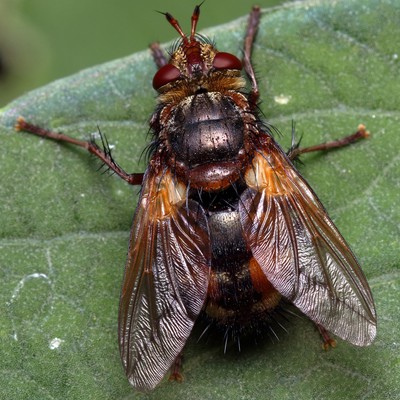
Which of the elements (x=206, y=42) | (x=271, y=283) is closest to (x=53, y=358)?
(x=271, y=283)

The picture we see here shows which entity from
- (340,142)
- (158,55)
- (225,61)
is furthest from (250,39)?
(340,142)

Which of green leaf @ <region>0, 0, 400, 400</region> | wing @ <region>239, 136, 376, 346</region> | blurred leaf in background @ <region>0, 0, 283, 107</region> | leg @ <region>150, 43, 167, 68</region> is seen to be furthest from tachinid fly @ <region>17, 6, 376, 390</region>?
blurred leaf in background @ <region>0, 0, 283, 107</region>

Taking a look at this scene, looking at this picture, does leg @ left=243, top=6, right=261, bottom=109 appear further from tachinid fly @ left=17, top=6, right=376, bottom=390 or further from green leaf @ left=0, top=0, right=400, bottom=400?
tachinid fly @ left=17, top=6, right=376, bottom=390

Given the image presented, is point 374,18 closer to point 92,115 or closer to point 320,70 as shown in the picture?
point 320,70

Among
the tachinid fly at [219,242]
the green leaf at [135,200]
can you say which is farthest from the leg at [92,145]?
the tachinid fly at [219,242]

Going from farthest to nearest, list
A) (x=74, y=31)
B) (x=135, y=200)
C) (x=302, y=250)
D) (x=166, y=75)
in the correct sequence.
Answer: (x=74, y=31) < (x=135, y=200) < (x=166, y=75) < (x=302, y=250)

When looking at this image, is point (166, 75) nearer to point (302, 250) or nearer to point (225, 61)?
point (225, 61)

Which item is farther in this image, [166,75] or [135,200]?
[135,200]
